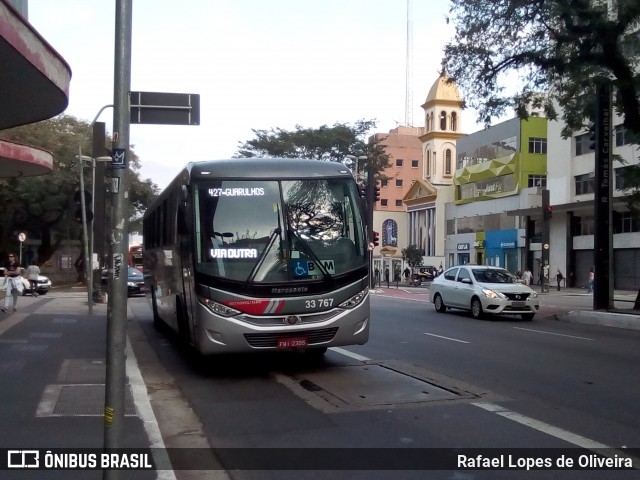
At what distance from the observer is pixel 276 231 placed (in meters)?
10.5

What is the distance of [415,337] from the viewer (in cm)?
1594

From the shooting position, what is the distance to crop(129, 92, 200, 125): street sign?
5411mm

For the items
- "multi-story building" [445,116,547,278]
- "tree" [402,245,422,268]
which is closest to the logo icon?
"multi-story building" [445,116,547,278]

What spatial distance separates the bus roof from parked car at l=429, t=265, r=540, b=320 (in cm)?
1098

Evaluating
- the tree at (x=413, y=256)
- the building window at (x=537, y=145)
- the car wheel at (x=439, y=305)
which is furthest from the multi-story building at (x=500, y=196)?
the car wheel at (x=439, y=305)

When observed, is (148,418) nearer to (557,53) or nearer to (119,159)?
(119,159)

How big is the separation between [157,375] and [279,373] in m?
1.93

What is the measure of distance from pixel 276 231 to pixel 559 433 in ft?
16.0

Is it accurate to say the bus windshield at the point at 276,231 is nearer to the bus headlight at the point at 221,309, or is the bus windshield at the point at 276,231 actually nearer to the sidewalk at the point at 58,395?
the bus headlight at the point at 221,309

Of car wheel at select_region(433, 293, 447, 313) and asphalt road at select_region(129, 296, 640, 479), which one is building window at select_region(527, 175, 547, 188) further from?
asphalt road at select_region(129, 296, 640, 479)

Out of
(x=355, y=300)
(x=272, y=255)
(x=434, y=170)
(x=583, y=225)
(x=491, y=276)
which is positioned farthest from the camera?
(x=434, y=170)

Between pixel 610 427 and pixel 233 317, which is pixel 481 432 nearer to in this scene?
pixel 610 427

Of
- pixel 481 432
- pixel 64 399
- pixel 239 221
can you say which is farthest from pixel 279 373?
pixel 481 432

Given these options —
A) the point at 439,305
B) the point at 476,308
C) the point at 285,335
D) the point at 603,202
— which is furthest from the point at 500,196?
the point at 285,335
